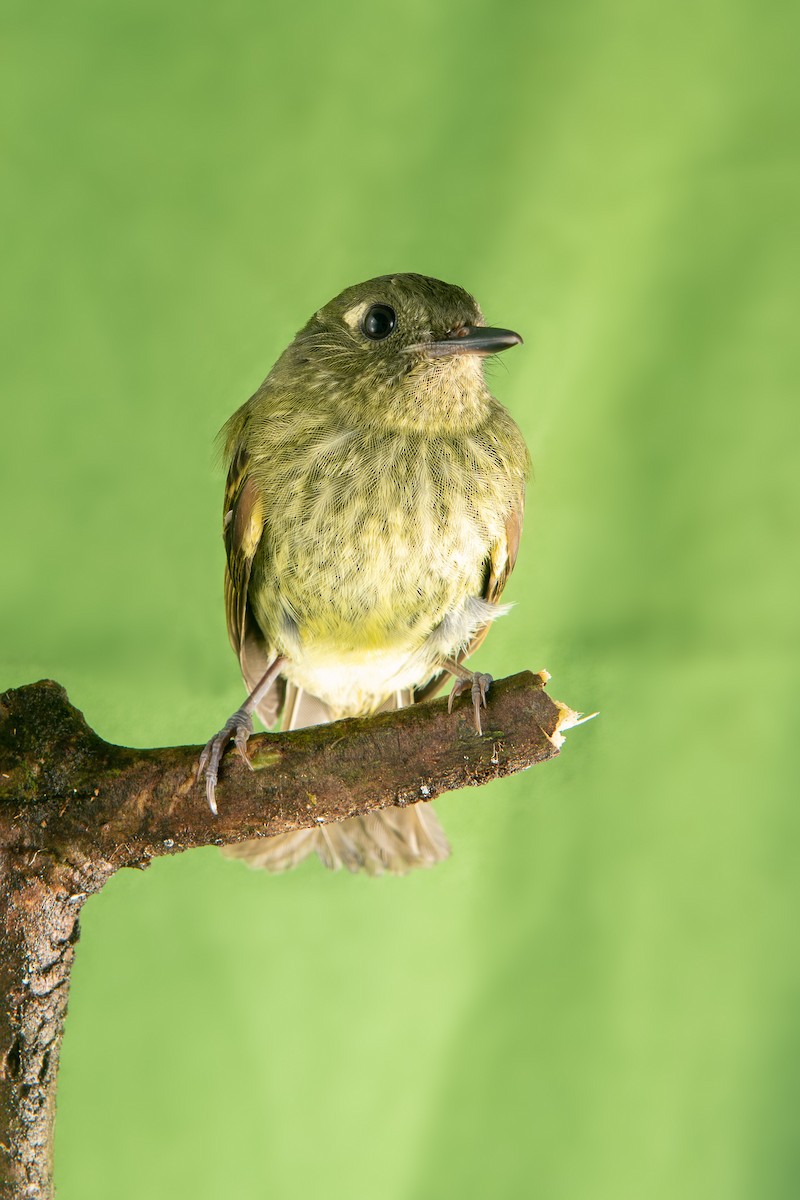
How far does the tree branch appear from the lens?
2070mm

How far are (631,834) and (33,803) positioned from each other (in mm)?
1831

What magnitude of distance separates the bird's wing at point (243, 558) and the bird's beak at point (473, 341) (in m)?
0.46

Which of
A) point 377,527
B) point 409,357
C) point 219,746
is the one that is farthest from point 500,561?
point 219,746

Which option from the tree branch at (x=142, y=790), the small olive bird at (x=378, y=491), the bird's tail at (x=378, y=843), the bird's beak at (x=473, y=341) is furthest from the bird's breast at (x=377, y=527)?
the bird's tail at (x=378, y=843)

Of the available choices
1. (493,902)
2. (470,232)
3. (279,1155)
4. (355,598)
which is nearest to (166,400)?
(470,232)

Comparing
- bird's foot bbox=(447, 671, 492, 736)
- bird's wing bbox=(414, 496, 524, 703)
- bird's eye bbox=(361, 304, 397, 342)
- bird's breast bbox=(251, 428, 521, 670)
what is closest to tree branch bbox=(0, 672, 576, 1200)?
bird's foot bbox=(447, 671, 492, 736)

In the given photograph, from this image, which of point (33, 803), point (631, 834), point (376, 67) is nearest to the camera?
point (33, 803)

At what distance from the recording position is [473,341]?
2281 millimetres

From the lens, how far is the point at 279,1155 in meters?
3.21

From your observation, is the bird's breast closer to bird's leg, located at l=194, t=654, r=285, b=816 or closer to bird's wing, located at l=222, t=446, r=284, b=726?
bird's wing, located at l=222, t=446, r=284, b=726

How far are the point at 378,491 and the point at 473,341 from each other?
0.33 metres

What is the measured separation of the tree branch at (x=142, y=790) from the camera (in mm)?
2070

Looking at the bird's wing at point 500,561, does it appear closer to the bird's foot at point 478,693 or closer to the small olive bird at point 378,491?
the small olive bird at point 378,491

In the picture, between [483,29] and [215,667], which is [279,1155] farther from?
[483,29]
